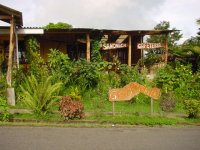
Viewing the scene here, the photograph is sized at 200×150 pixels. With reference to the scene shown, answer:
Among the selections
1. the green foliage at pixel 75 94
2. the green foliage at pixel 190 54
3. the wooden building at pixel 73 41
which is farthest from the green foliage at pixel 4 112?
the green foliage at pixel 190 54

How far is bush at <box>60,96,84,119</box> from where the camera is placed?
38.0 feet

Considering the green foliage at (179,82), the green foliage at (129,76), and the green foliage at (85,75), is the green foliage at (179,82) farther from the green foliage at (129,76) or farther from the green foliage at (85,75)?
the green foliage at (85,75)

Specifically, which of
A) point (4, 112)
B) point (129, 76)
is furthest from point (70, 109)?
point (129, 76)

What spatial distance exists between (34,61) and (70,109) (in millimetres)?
5856

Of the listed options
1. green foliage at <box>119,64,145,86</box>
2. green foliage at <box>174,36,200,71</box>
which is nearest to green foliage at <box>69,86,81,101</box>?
green foliage at <box>119,64,145,86</box>

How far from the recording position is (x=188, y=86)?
55.0 feet

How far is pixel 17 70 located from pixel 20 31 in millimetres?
2481

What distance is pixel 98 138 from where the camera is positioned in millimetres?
9539

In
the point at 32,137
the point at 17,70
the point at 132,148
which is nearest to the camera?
the point at 132,148

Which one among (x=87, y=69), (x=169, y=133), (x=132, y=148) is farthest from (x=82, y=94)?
(x=132, y=148)

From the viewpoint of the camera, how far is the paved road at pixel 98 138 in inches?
339

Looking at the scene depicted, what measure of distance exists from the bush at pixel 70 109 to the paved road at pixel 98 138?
1023 mm

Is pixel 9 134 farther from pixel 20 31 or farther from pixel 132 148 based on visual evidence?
pixel 20 31

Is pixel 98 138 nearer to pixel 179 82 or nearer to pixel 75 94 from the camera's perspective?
pixel 75 94
